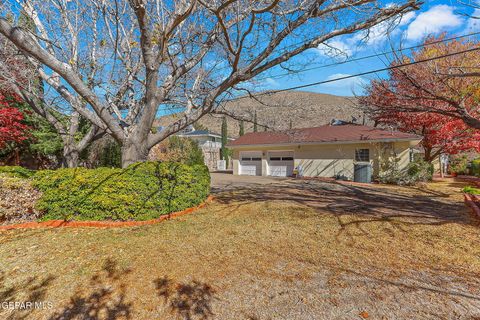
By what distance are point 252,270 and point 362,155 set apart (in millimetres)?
14147

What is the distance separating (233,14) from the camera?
21.7 ft

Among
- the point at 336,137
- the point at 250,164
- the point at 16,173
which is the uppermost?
the point at 336,137

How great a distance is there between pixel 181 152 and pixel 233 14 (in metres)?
14.6

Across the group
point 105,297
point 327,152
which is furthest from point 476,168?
point 105,297

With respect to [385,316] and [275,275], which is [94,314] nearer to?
[275,275]

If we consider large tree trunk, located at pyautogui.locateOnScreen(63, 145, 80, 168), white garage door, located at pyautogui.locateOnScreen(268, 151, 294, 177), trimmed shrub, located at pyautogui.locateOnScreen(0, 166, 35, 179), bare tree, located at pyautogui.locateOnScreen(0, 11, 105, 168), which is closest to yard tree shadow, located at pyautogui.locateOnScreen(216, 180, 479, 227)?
trimmed shrub, located at pyautogui.locateOnScreen(0, 166, 35, 179)

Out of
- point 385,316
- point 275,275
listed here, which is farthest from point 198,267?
point 385,316

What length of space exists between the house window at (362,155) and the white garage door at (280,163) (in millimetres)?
4675

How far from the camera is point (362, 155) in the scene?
14945 mm

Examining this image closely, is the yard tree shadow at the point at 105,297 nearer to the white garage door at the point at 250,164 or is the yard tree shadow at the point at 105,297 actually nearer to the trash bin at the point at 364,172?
the trash bin at the point at 364,172

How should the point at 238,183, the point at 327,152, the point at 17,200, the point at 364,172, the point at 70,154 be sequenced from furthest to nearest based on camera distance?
the point at 327,152, the point at 364,172, the point at 238,183, the point at 70,154, the point at 17,200

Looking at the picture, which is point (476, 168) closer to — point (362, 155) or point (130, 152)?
point (362, 155)

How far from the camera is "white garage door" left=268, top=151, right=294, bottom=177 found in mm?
18172

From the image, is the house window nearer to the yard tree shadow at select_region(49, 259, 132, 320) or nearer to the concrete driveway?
the concrete driveway
